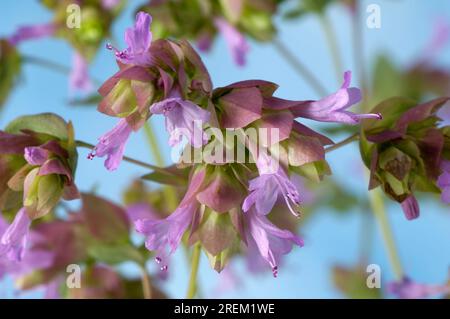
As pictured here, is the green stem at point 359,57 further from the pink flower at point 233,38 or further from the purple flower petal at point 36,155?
the purple flower petal at point 36,155

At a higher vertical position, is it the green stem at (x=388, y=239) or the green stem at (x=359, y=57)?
the green stem at (x=359, y=57)

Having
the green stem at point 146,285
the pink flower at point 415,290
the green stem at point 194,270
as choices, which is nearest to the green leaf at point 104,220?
the green stem at point 146,285

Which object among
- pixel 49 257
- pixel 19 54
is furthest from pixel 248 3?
pixel 49 257

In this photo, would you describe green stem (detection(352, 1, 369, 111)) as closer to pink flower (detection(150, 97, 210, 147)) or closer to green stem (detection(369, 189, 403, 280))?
green stem (detection(369, 189, 403, 280))

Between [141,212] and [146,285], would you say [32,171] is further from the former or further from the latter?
[141,212]

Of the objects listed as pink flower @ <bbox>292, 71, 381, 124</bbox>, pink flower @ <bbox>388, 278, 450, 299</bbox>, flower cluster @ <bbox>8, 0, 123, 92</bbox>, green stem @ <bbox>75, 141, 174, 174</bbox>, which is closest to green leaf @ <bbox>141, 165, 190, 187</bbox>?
green stem @ <bbox>75, 141, 174, 174</bbox>
